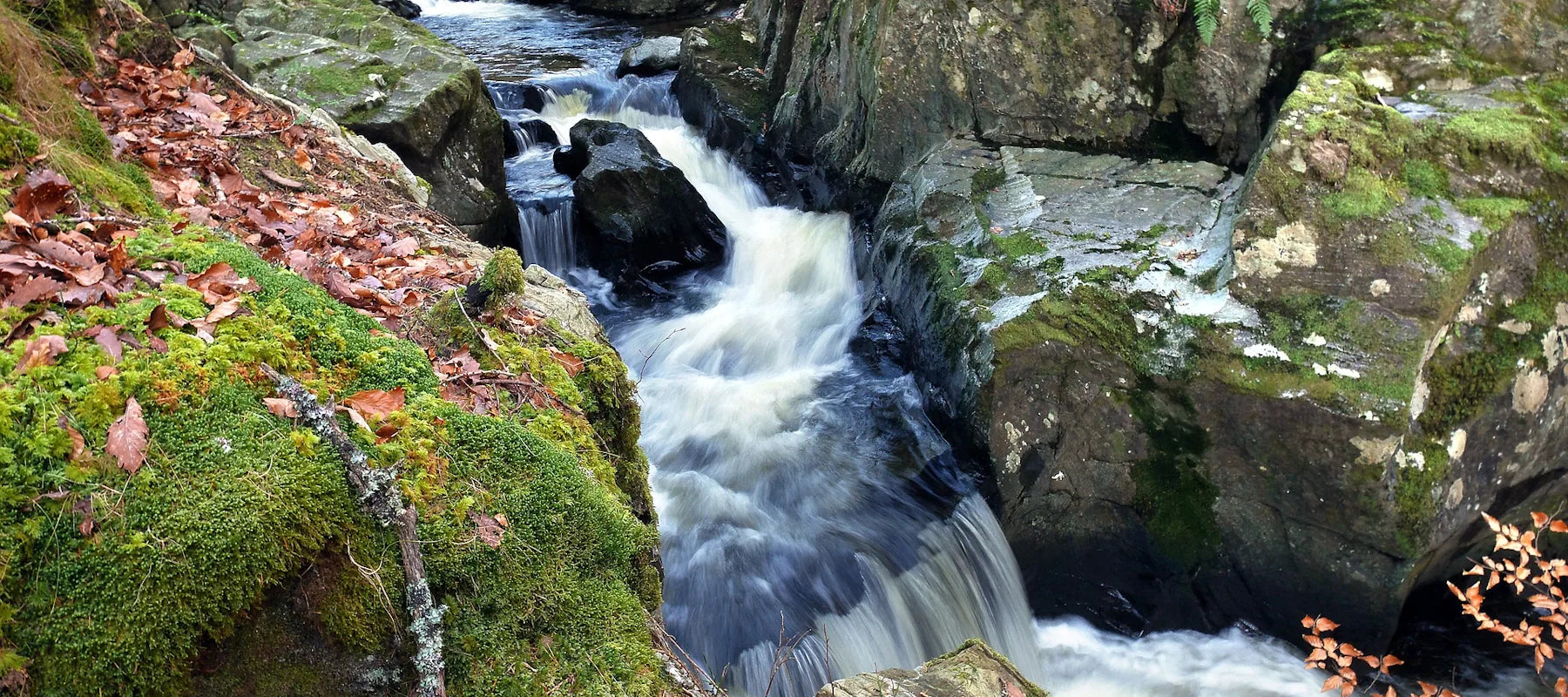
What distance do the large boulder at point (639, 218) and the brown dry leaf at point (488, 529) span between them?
20.7 feet

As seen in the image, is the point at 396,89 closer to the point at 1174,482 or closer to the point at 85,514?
the point at 85,514

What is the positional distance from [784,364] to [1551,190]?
5.25 m

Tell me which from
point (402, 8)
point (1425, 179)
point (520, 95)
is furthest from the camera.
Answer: point (402, 8)

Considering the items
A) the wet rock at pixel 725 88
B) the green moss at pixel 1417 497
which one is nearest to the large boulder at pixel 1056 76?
the wet rock at pixel 725 88

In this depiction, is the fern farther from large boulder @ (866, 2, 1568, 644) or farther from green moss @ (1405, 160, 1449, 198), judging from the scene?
green moss @ (1405, 160, 1449, 198)

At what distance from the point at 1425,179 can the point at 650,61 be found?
33.7 feet

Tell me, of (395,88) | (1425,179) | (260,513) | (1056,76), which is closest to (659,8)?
(395,88)

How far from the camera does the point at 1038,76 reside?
741 centimetres

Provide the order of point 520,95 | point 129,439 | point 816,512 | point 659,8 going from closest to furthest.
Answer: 1. point 129,439
2. point 816,512
3. point 520,95
4. point 659,8

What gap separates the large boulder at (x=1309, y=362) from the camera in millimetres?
4832

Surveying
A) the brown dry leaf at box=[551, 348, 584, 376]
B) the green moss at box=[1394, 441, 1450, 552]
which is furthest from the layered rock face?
the brown dry leaf at box=[551, 348, 584, 376]

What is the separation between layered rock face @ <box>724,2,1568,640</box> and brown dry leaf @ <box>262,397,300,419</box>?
13.6 ft

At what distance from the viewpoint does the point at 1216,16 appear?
658 centimetres

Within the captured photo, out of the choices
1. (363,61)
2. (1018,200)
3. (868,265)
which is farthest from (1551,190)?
(363,61)
